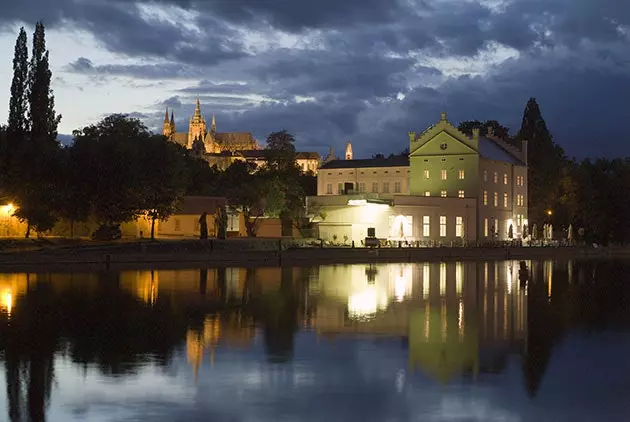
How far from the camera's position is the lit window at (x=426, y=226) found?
82562 millimetres

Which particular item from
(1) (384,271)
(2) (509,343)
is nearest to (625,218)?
(1) (384,271)

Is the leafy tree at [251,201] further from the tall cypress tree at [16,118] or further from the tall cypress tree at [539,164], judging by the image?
the tall cypress tree at [539,164]

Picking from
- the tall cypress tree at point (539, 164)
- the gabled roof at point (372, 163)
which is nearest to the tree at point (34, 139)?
the gabled roof at point (372, 163)

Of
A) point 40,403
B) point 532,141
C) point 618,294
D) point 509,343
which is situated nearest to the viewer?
point 40,403

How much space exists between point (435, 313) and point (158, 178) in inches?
1514

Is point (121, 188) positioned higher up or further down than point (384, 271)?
higher up

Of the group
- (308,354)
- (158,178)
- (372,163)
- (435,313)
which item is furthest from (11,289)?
(372,163)

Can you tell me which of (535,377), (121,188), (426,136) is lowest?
(535,377)

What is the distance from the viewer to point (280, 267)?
180 ft

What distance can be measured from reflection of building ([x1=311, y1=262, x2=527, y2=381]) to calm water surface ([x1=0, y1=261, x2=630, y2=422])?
0.29ft

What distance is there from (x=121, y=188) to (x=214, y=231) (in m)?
20.4

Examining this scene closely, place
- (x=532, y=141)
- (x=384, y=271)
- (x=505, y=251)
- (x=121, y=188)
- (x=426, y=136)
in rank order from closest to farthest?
1. (x=384, y=271)
2. (x=121, y=188)
3. (x=505, y=251)
4. (x=426, y=136)
5. (x=532, y=141)

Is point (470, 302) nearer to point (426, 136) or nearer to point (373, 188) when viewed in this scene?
point (426, 136)

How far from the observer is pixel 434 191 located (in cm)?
9000
